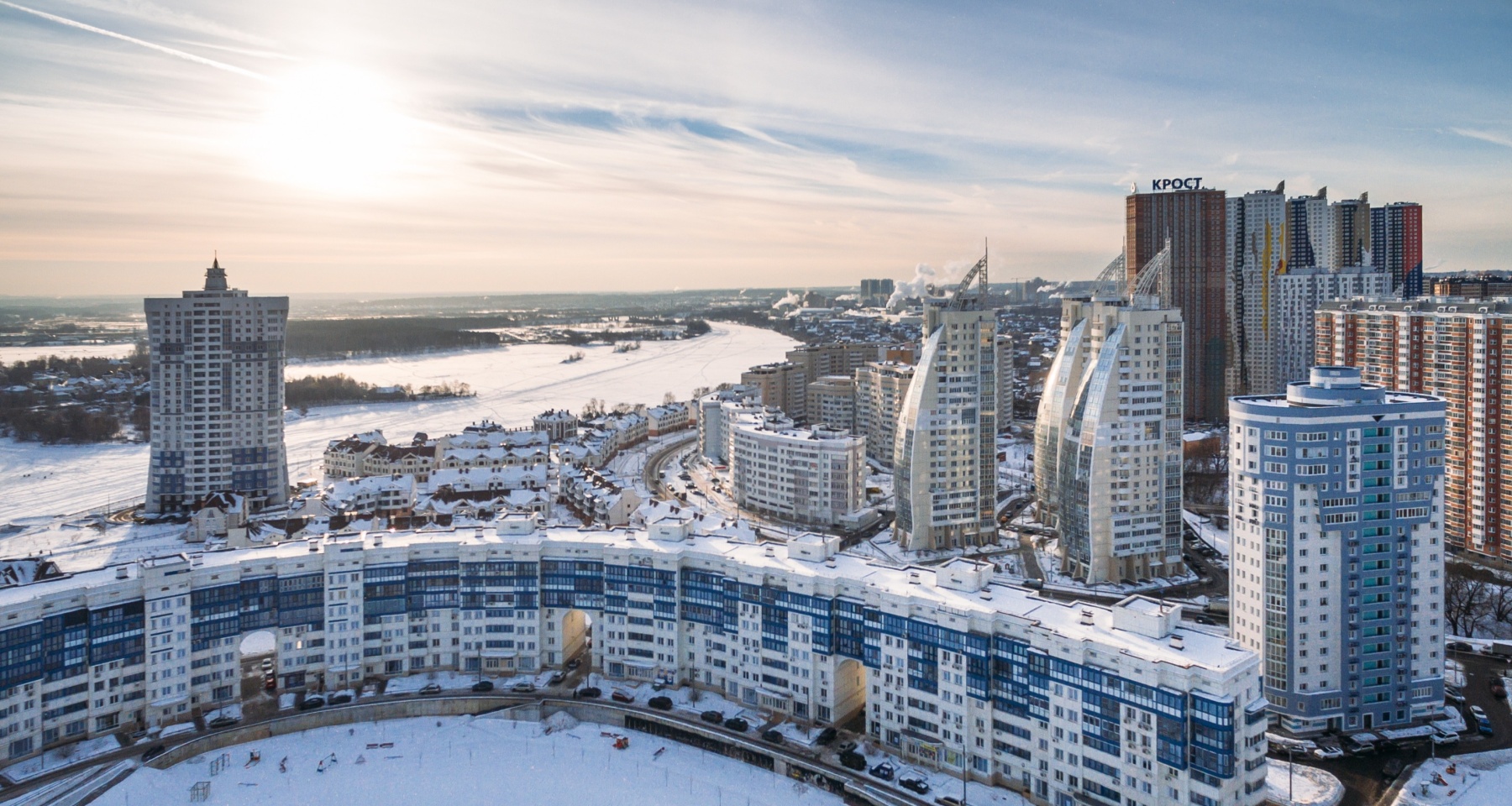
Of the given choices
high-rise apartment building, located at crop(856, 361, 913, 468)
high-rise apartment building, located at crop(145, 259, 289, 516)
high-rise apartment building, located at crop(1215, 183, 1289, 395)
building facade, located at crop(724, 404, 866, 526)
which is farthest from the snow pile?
high-rise apartment building, located at crop(1215, 183, 1289, 395)

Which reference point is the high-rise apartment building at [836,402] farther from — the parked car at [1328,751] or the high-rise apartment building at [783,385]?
the parked car at [1328,751]

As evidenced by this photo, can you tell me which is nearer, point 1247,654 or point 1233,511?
point 1247,654

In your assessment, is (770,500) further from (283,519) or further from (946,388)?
(283,519)

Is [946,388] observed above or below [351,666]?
above

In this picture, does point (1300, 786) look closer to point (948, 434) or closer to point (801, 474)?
point (948, 434)

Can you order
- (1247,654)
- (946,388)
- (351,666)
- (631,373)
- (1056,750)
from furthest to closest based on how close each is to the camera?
(631,373)
(946,388)
(351,666)
(1056,750)
(1247,654)

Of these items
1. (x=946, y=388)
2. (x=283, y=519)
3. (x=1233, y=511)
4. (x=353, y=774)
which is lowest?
(x=353, y=774)

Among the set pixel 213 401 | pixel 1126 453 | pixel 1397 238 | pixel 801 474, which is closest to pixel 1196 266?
pixel 1397 238

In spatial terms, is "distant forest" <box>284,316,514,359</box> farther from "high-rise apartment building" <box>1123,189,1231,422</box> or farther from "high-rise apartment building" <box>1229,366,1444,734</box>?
"high-rise apartment building" <box>1229,366,1444,734</box>

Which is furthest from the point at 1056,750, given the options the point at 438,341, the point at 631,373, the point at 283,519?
the point at 438,341
